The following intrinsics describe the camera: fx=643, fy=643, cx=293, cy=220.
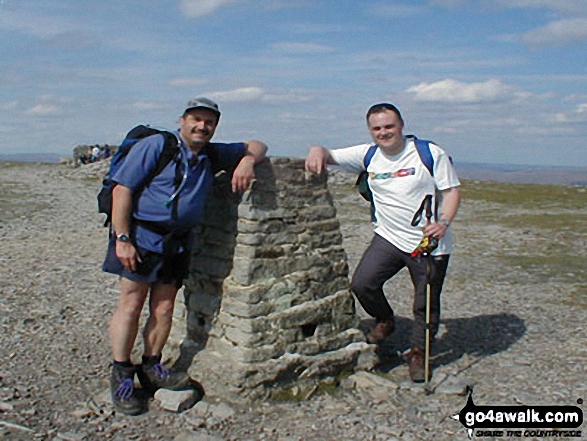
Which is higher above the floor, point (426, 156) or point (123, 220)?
point (426, 156)

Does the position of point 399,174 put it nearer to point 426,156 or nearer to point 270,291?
point 426,156

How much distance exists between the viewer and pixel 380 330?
345 inches

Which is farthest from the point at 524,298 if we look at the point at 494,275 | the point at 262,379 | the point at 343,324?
the point at 262,379

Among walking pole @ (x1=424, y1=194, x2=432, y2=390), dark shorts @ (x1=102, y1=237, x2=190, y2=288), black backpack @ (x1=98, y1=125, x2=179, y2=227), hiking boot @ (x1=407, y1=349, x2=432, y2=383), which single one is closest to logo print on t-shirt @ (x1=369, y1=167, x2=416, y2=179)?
walking pole @ (x1=424, y1=194, x2=432, y2=390)

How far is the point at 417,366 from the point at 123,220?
4.15 meters

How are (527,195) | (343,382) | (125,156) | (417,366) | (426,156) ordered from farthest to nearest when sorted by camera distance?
(527,195) < (417,366) < (343,382) < (426,156) < (125,156)

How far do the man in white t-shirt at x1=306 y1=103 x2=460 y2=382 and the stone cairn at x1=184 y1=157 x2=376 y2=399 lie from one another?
1.35 feet

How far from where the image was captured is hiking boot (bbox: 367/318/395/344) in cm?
872

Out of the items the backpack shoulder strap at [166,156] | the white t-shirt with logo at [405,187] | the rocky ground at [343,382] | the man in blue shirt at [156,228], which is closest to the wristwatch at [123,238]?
the man in blue shirt at [156,228]

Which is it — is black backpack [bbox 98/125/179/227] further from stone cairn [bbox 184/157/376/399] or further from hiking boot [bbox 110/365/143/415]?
hiking boot [bbox 110/365/143/415]

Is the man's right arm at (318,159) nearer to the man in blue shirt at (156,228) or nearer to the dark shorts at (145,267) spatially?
the man in blue shirt at (156,228)

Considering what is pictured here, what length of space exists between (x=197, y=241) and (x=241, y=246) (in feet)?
2.64

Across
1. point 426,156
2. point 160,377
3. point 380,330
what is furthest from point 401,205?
point 160,377

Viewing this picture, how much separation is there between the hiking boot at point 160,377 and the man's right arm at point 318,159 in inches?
112
